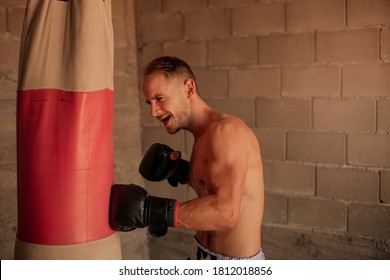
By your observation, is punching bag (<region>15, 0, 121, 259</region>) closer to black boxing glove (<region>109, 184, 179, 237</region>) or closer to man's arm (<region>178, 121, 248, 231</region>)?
black boxing glove (<region>109, 184, 179, 237</region>)

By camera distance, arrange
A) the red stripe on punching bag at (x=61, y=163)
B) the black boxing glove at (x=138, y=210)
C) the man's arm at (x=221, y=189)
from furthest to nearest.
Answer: the man's arm at (x=221, y=189) < the black boxing glove at (x=138, y=210) < the red stripe on punching bag at (x=61, y=163)

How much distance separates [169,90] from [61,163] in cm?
70

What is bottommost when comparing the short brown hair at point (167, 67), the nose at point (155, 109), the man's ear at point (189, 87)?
the nose at point (155, 109)

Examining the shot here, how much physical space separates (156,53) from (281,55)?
87 centimetres

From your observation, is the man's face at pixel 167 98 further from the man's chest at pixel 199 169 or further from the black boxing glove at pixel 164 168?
the black boxing glove at pixel 164 168

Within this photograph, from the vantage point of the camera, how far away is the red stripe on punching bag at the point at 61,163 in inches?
52.8

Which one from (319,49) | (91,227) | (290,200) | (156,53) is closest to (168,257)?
(290,200)

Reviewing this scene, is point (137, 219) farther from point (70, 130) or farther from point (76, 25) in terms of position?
point (76, 25)

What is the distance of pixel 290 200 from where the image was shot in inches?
111

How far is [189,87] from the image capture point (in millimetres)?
1973

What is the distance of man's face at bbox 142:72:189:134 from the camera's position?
191cm

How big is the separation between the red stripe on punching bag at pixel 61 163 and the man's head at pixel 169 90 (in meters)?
0.50

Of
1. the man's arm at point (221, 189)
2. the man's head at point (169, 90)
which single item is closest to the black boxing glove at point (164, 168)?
the man's head at point (169, 90)

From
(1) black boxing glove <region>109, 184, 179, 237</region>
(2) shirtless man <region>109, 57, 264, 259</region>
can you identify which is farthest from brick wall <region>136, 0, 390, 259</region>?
(1) black boxing glove <region>109, 184, 179, 237</region>
